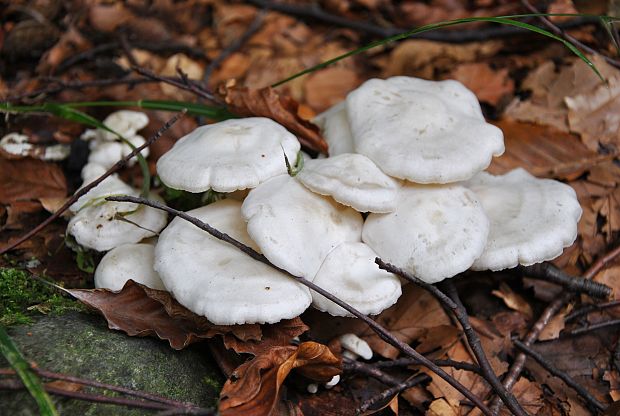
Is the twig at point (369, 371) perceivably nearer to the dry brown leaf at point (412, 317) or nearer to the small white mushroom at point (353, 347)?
the small white mushroom at point (353, 347)

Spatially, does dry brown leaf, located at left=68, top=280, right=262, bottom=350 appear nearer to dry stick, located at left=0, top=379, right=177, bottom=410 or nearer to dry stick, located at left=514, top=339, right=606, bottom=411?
dry stick, located at left=0, top=379, right=177, bottom=410

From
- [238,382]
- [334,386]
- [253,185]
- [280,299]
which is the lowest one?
[334,386]

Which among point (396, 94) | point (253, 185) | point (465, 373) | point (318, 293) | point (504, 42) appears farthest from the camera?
point (504, 42)

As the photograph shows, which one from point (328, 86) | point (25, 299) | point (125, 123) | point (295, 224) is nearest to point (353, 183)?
point (295, 224)

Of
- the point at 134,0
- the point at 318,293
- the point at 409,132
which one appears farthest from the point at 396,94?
the point at 134,0

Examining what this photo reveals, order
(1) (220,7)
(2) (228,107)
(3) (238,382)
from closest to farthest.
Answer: (3) (238,382), (2) (228,107), (1) (220,7)

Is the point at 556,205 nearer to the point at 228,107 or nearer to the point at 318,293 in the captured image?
the point at 318,293

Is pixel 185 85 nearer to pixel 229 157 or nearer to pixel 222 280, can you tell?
pixel 229 157

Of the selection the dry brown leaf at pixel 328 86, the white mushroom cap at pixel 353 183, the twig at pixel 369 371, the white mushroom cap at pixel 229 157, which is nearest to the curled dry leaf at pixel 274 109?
the white mushroom cap at pixel 229 157
